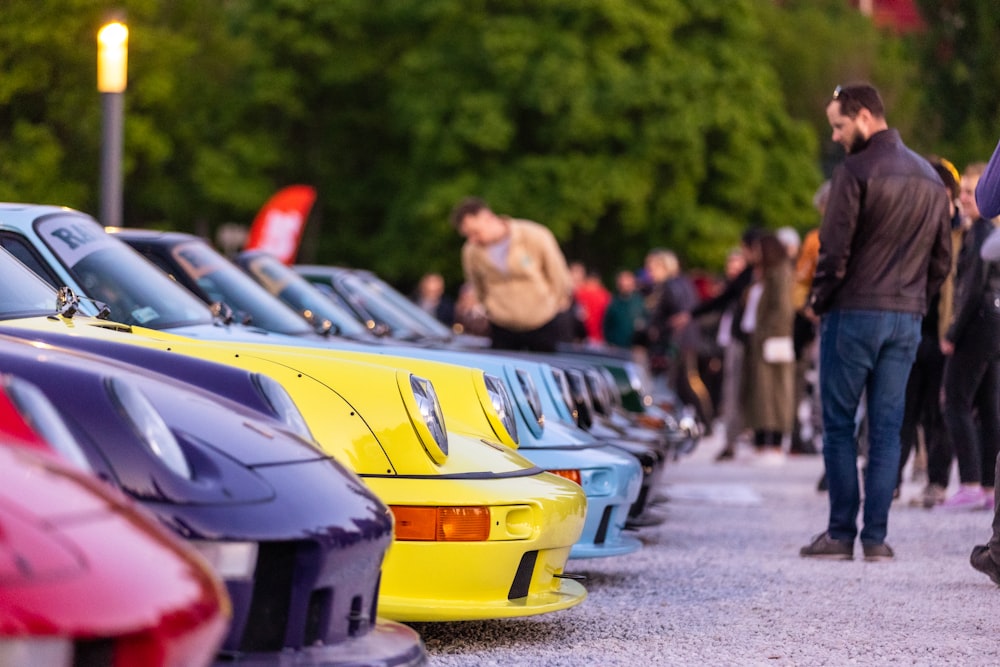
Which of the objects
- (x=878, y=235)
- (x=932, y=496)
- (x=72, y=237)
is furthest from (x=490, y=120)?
(x=72, y=237)

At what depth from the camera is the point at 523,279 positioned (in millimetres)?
11883

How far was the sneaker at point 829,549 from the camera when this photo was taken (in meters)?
7.71

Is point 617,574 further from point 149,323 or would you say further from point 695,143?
point 695,143

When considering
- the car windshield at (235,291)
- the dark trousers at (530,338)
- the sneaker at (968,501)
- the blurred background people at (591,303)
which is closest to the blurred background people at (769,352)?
the dark trousers at (530,338)

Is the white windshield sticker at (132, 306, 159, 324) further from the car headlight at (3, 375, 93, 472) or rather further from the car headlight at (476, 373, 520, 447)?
the car headlight at (3, 375, 93, 472)

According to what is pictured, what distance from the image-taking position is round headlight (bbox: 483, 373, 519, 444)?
592 centimetres

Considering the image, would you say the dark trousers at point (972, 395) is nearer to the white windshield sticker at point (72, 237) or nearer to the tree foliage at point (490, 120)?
the white windshield sticker at point (72, 237)

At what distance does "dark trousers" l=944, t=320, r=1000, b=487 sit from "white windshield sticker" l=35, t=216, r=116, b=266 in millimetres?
4933

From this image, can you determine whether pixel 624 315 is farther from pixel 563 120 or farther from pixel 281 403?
pixel 563 120

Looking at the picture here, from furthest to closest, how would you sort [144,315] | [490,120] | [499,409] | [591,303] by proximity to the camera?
[490,120] → [591,303] → [144,315] → [499,409]

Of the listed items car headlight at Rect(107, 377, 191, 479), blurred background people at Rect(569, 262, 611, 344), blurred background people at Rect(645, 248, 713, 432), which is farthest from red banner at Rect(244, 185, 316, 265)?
car headlight at Rect(107, 377, 191, 479)

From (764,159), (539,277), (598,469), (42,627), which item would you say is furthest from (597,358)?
(764,159)

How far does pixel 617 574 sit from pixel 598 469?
1018 mm

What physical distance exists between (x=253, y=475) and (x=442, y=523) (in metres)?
1.25
